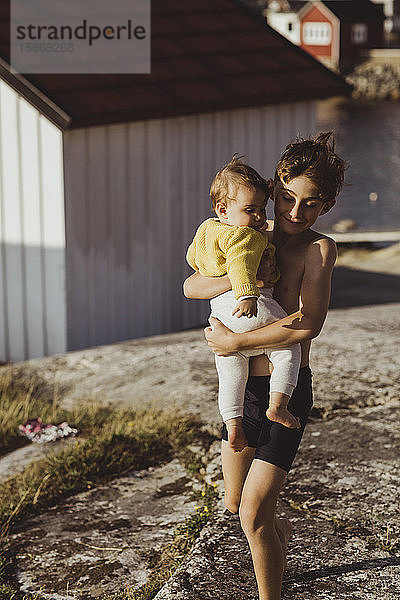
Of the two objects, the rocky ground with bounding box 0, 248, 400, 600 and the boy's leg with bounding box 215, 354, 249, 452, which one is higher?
the boy's leg with bounding box 215, 354, 249, 452

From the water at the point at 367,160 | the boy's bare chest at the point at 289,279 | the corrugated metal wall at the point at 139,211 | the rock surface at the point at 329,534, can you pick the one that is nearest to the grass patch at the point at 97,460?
the rock surface at the point at 329,534

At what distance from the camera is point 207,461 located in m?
5.45

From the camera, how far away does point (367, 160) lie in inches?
1522

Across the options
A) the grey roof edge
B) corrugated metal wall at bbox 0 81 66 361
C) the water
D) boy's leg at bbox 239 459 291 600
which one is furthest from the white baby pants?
the water

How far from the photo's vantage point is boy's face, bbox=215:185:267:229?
10.7 feet

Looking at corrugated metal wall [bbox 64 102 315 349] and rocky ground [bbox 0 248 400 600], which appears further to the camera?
corrugated metal wall [bbox 64 102 315 349]

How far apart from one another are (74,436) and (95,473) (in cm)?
71

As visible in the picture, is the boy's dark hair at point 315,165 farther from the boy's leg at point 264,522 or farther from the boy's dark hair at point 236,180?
the boy's leg at point 264,522

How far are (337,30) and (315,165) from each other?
74.1m

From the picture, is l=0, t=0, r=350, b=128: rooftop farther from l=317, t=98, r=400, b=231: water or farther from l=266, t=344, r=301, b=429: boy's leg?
l=266, t=344, r=301, b=429: boy's leg

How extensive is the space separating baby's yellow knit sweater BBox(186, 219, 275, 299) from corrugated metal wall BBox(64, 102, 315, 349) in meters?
4.66

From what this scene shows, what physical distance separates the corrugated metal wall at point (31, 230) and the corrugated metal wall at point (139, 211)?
12cm

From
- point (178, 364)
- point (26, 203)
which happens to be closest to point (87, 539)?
point (178, 364)

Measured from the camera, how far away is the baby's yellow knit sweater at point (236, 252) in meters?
3.20
